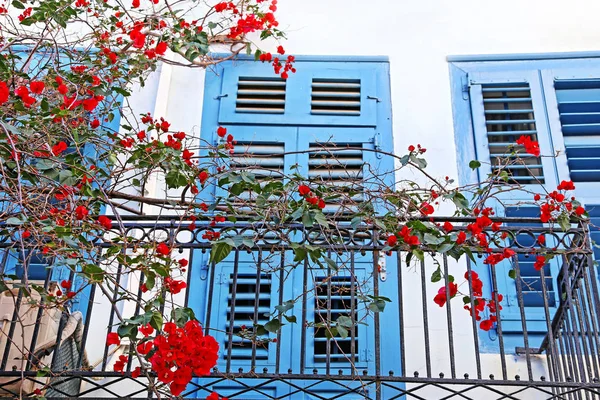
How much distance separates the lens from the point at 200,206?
4.02m

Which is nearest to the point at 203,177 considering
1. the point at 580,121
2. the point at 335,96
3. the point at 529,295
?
the point at 335,96

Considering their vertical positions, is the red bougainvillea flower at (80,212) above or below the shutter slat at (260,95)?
below

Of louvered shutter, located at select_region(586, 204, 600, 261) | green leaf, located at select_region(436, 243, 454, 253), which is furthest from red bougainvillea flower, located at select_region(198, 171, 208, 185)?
louvered shutter, located at select_region(586, 204, 600, 261)

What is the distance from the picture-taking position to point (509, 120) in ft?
17.0

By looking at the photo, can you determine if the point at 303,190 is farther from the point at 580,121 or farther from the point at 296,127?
the point at 580,121

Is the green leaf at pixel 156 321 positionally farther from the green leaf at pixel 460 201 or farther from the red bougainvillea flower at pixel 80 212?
the green leaf at pixel 460 201

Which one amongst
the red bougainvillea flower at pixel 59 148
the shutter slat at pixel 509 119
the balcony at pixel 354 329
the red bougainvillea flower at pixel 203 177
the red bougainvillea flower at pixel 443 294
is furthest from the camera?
the shutter slat at pixel 509 119

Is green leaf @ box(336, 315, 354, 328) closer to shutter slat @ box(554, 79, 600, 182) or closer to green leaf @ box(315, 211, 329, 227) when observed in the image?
green leaf @ box(315, 211, 329, 227)

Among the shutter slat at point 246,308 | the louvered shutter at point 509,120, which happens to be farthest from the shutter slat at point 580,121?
the shutter slat at point 246,308

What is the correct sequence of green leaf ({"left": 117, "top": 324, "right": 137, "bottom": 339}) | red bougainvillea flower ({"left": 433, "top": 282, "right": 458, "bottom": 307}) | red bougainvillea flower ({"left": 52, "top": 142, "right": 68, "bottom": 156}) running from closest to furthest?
green leaf ({"left": 117, "top": 324, "right": 137, "bottom": 339}), red bougainvillea flower ({"left": 52, "top": 142, "right": 68, "bottom": 156}), red bougainvillea flower ({"left": 433, "top": 282, "right": 458, "bottom": 307})

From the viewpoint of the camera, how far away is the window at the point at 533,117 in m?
5.00

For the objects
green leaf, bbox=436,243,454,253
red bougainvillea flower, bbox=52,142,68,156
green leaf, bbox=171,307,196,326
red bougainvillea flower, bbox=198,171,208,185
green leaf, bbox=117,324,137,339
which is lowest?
green leaf, bbox=117,324,137,339

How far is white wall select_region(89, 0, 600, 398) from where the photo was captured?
17.4 ft

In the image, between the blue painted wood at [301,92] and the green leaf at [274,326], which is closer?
the green leaf at [274,326]
